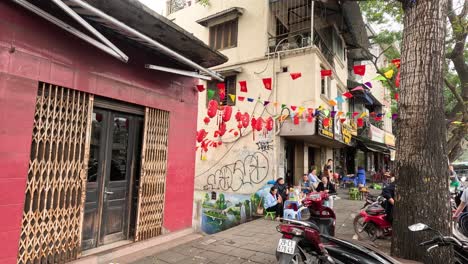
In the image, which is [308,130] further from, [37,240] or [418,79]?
[37,240]

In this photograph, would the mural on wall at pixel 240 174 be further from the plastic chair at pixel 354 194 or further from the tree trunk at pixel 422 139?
the tree trunk at pixel 422 139

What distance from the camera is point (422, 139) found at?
3775mm

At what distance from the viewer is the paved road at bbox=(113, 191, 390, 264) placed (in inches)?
190

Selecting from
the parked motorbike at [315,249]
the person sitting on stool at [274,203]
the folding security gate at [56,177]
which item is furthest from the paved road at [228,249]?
the parked motorbike at [315,249]

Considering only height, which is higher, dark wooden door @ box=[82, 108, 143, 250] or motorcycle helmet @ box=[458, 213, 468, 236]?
dark wooden door @ box=[82, 108, 143, 250]

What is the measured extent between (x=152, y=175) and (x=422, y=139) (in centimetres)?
459

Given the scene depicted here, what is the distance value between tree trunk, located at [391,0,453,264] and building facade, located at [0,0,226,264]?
3.58 metres

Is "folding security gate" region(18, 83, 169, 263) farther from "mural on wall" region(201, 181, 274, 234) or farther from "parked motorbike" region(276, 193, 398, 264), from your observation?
"mural on wall" region(201, 181, 274, 234)

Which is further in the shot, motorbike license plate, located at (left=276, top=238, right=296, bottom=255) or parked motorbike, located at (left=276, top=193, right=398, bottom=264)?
motorbike license plate, located at (left=276, top=238, right=296, bottom=255)

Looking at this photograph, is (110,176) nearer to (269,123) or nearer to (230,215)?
(230,215)

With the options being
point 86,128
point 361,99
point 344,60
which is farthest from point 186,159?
point 361,99

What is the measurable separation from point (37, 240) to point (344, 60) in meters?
17.3

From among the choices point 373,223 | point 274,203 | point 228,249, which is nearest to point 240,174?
point 274,203

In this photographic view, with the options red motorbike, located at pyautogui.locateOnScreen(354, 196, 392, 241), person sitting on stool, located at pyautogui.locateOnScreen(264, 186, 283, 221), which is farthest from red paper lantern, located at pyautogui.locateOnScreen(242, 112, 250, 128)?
red motorbike, located at pyautogui.locateOnScreen(354, 196, 392, 241)
